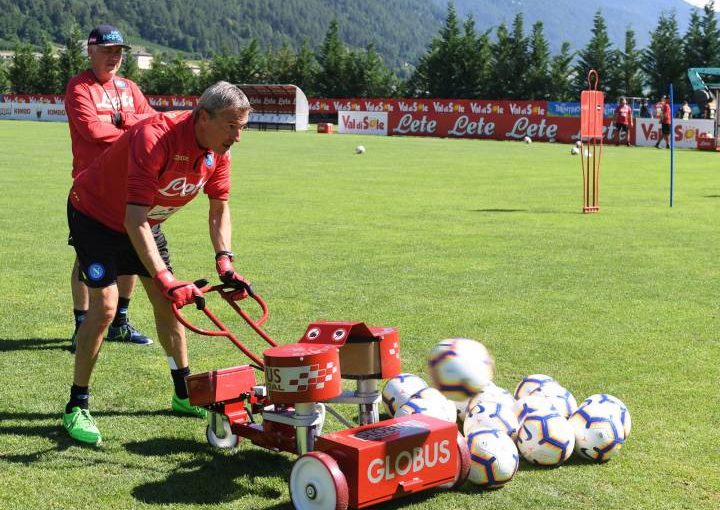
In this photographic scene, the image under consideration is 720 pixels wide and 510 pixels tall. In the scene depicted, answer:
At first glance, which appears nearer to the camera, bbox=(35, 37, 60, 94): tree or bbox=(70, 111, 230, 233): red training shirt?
bbox=(70, 111, 230, 233): red training shirt

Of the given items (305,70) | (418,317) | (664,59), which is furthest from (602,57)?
(418,317)

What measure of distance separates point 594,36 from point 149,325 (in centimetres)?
6668

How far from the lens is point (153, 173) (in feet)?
16.8

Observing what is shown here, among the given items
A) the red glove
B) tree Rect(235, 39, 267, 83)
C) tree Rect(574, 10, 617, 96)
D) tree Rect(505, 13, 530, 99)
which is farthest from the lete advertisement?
the red glove

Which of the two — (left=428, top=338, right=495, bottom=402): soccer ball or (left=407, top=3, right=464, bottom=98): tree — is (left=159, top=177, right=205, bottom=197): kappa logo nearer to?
Result: (left=428, top=338, right=495, bottom=402): soccer ball

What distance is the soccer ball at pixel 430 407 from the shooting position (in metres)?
5.42

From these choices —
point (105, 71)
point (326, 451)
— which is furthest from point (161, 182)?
point (105, 71)

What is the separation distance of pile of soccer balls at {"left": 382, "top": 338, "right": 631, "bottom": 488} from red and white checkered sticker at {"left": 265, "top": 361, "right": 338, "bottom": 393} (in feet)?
1.94

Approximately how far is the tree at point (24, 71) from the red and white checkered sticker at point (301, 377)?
96.9m

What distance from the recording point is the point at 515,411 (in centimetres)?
545

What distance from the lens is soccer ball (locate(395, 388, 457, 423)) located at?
5.42 meters

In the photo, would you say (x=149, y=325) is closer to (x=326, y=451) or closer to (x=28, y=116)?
(x=326, y=451)

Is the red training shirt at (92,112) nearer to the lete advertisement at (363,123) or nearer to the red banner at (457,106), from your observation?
the red banner at (457,106)

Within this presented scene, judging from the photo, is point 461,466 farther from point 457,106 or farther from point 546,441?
point 457,106
